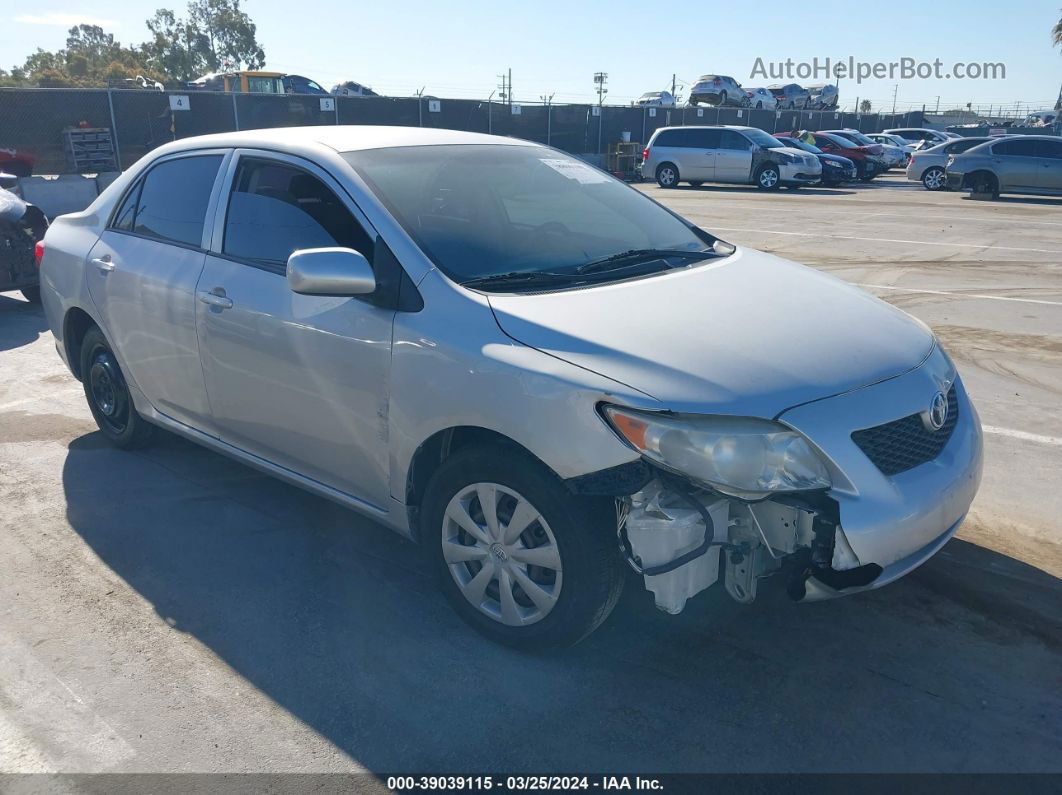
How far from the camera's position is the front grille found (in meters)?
2.86

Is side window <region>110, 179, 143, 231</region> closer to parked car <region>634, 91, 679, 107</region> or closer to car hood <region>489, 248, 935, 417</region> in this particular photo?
car hood <region>489, 248, 935, 417</region>

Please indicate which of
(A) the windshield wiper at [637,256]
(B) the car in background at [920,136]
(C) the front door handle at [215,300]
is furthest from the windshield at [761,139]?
(C) the front door handle at [215,300]

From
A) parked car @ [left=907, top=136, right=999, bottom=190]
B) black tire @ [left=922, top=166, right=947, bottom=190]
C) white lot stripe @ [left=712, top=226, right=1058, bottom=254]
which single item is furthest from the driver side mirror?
black tire @ [left=922, top=166, right=947, bottom=190]

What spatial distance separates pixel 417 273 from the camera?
10.9ft

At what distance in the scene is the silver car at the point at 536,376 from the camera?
2.78 m

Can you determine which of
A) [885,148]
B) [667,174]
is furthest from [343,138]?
[885,148]

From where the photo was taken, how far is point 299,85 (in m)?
37.2

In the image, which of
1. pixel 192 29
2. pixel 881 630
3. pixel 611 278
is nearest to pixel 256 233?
pixel 611 278

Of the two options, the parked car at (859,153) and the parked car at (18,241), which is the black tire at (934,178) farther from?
the parked car at (18,241)

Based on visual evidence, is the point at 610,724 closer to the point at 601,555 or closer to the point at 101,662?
the point at 601,555

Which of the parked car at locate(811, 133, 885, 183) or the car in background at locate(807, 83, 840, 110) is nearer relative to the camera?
the parked car at locate(811, 133, 885, 183)

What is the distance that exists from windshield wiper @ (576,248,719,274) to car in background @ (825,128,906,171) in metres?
27.8

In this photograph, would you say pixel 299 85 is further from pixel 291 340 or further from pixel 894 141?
pixel 291 340

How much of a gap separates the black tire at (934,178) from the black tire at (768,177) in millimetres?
4127
